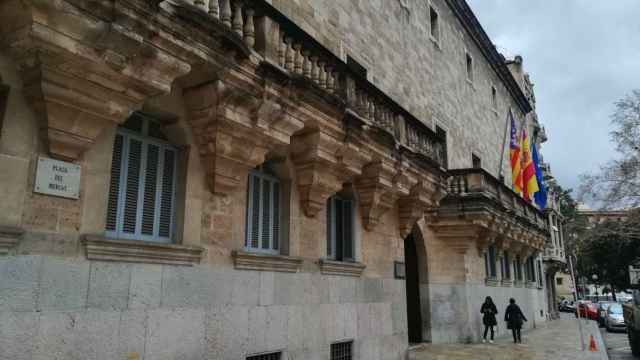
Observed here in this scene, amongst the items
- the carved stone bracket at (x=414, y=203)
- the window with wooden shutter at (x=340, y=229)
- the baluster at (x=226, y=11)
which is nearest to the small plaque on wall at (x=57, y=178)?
the baluster at (x=226, y=11)

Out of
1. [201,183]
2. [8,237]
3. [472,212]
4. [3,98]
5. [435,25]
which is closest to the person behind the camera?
[8,237]

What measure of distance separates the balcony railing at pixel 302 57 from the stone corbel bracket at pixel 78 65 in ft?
1.89

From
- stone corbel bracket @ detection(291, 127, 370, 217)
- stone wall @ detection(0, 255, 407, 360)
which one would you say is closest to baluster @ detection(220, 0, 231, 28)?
stone corbel bracket @ detection(291, 127, 370, 217)

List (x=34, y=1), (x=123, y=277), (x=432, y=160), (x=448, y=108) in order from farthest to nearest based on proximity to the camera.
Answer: (x=448, y=108), (x=432, y=160), (x=123, y=277), (x=34, y=1)

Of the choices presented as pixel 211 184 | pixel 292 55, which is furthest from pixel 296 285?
pixel 292 55

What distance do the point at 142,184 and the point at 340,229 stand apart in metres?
4.43

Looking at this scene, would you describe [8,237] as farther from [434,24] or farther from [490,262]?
[490,262]

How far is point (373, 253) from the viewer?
9.66 m

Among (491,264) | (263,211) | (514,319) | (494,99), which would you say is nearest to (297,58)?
(263,211)

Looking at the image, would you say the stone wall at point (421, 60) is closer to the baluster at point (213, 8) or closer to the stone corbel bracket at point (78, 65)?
the baluster at point (213, 8)

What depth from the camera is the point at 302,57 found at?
7.39 m

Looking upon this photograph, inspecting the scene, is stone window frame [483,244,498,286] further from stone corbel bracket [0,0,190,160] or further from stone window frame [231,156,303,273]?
stone corbel bracket [0,0,190,160]

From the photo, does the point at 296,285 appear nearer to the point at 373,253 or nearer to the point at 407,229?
the point at 373,253

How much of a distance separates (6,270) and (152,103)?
231 cm
